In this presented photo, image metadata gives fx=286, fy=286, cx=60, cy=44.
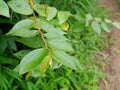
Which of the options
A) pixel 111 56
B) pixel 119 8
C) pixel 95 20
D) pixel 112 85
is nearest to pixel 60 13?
pixel 95 20

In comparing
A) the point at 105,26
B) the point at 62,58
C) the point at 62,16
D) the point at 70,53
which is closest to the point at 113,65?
the point at 70,53

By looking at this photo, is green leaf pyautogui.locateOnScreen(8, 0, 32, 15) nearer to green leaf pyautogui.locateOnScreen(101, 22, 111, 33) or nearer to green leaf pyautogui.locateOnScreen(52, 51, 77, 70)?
green leaf pyautogui.locateOnScreen(52, 51, 77, 70)

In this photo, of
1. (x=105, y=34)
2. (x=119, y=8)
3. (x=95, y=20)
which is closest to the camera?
(x=95, y=20)

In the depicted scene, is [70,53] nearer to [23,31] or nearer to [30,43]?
[30,43]

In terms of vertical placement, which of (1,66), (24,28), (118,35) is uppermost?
(24,28)

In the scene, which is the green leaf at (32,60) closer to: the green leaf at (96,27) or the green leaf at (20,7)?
the green leaf at (20,7)

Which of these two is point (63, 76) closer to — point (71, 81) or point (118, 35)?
point (71, 81)
